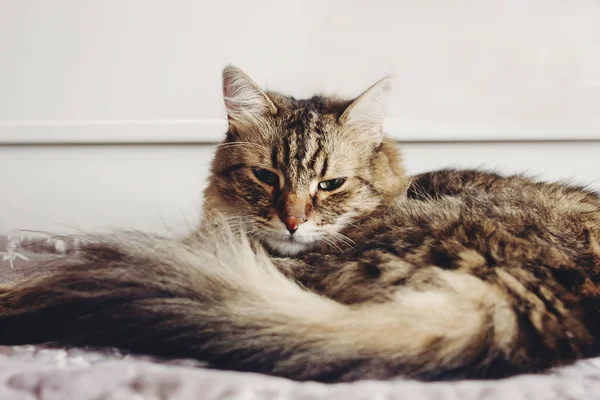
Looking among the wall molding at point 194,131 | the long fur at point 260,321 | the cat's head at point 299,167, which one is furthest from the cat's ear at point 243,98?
the wall molding at point 194,131

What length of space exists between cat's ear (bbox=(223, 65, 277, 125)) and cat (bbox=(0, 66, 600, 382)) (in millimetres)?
123

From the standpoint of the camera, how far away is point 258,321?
0.63 m

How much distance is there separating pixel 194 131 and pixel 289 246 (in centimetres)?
84

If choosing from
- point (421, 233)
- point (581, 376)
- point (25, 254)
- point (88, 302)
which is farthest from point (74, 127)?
point (581, 376)

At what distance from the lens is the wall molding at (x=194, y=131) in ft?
5.30

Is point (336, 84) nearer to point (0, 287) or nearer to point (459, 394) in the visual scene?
point (0, 287)

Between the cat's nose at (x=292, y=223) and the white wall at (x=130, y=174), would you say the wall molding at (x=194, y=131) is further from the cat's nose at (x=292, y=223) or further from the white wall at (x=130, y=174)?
the cat's nose at (x=292, y=223)

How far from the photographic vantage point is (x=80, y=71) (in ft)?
5.29

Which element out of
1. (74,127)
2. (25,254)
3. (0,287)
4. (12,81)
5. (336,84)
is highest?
(336,84)

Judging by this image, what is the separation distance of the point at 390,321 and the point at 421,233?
0.61 feet

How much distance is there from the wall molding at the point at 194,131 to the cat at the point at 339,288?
73cm

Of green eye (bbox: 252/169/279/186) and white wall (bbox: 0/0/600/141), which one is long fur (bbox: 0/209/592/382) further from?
white wall (bbox: 0/0/600/141)

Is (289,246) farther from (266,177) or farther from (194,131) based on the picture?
(194,131)

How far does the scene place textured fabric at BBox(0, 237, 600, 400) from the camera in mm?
557
